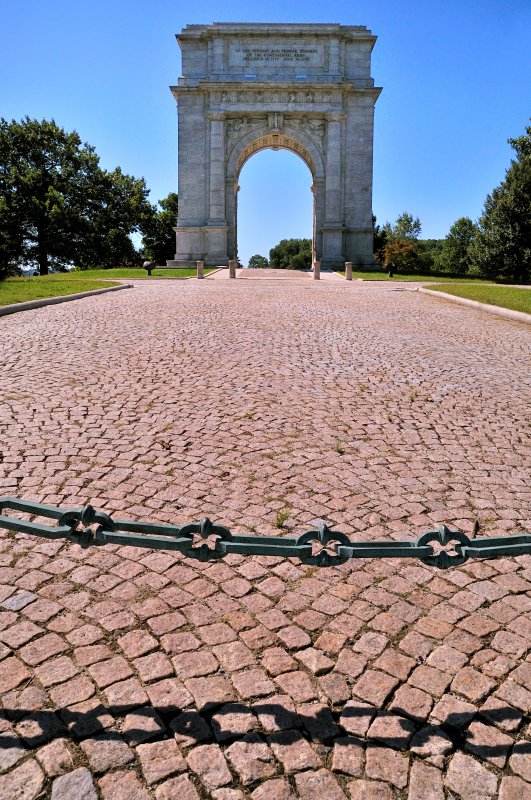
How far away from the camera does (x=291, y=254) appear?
120375 mm

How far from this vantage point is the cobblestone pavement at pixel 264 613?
1973mm

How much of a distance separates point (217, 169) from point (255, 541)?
35294 millimetres

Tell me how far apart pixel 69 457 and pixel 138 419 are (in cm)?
103

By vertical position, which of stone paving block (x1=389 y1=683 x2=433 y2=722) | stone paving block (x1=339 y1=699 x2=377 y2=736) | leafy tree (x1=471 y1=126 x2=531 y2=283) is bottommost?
stone paving block (x1=339 y1=699 x2=377 y2=736)

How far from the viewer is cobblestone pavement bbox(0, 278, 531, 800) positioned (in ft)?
6.47

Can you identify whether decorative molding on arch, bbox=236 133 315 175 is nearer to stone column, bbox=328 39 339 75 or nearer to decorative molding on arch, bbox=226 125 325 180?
decorative molding on arch, bbox=226 125 325 180

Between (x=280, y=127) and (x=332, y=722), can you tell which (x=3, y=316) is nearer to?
(x=332, y=722)

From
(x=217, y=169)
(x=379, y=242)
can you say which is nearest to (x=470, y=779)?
(x=217, y=169)

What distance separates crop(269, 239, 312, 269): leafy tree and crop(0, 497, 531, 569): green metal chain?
363 feet

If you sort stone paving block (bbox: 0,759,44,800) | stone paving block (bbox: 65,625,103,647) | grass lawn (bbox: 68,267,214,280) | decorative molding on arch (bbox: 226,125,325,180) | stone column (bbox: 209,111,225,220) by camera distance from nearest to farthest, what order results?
stone paving block (bbox: 0,759,44,800) < stone paving block (bbox: 65,625,103,647) < grass lawn (bbox: 68,267,214,280) < stone column (bbox: 209,111,225,220) < decorative molding on arch (bbox: 226,125,325,180)

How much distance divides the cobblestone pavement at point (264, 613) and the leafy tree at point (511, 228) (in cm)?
3706

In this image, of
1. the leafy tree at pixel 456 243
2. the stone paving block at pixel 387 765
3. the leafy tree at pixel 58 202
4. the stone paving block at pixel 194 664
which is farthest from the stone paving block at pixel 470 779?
the leafy tree at pixel 456 243

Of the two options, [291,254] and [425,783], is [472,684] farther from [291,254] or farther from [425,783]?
[291,254]

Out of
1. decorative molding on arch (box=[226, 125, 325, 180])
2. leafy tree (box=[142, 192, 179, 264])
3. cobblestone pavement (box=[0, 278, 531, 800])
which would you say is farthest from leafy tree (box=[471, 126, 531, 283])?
cobblestone pavement (box=[0, 278, 531, 800])
